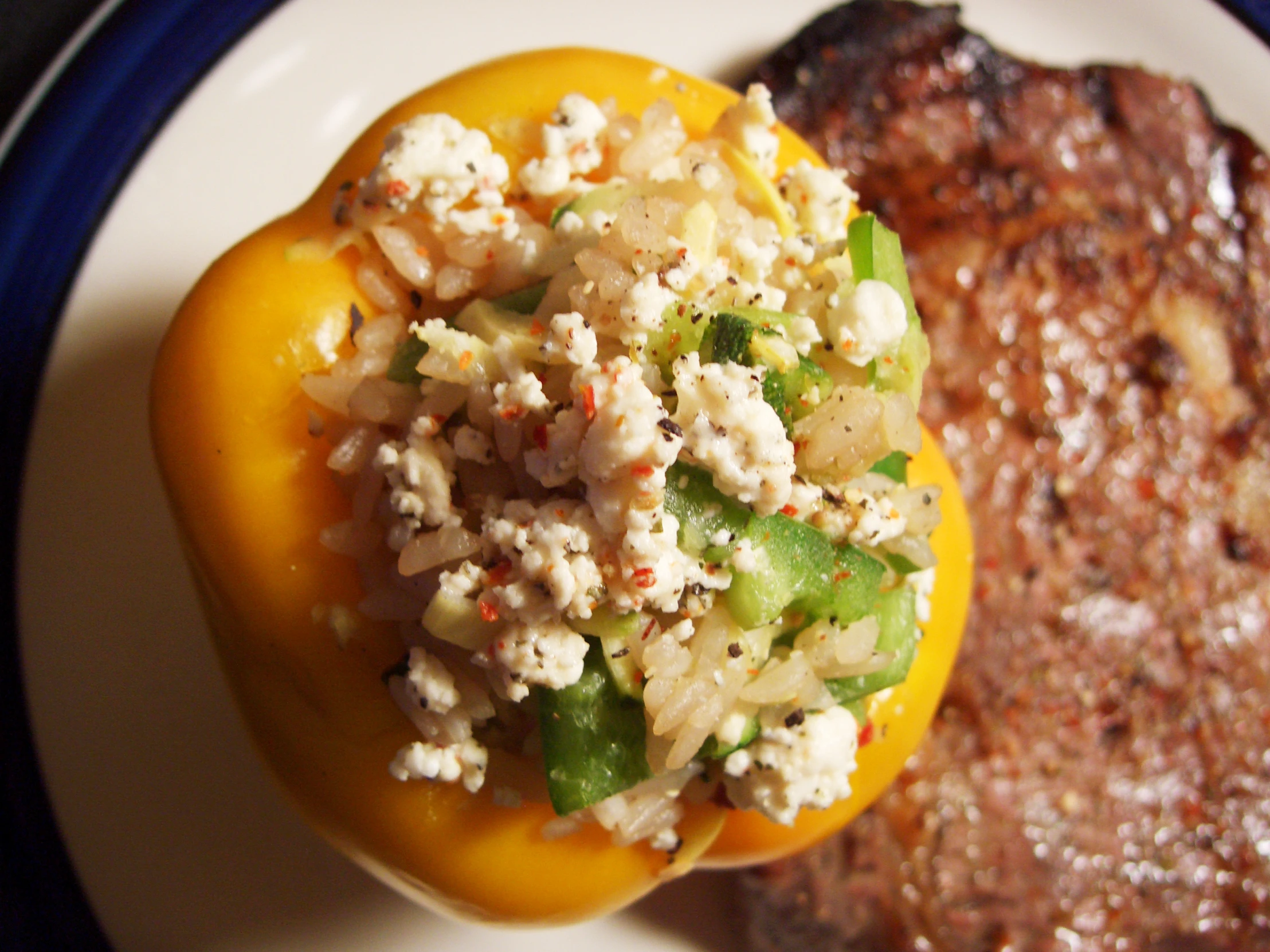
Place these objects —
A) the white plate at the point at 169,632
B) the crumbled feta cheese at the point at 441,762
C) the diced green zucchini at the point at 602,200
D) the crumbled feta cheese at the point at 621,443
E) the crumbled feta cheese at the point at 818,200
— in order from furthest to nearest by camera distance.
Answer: the white plate at the point at 169,632, the crumbled feta cheese at the point at 818,200, the diced green zucchini at the point at 602,200, the crumbled feta cheese at the point at 441,762, the crumbled feta cheese at the point at 621,443

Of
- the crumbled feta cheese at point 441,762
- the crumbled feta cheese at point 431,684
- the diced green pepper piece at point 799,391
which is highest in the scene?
the diced green pepper piece at point 799,391

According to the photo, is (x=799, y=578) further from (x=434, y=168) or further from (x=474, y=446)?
(x=434, y=168)

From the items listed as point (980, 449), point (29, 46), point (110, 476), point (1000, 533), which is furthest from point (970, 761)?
point (29, 46)

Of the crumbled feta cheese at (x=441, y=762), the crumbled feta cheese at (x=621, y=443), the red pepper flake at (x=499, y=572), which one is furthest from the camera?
the crumbled feta cheese at (x=441, y=762)

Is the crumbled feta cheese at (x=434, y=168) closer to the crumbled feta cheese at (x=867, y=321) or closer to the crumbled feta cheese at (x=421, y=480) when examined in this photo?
the crumbled feta cheese at (x=421, y=480)

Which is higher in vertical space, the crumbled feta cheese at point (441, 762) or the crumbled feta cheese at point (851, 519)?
the crumbled feta cheese at point (851, 519)

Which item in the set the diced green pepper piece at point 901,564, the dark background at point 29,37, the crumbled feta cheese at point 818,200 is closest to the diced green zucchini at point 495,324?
the crumbled feta cheese at point 818,200

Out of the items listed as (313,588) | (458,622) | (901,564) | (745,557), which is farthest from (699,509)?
(313,588)

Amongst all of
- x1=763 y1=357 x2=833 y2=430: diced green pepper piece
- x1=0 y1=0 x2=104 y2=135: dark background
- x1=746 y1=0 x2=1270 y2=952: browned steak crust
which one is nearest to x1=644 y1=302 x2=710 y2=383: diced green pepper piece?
x1=763 y1=357 x2=833 y2=430: diced green pepper piece
